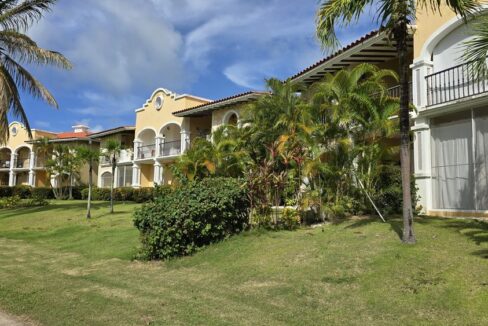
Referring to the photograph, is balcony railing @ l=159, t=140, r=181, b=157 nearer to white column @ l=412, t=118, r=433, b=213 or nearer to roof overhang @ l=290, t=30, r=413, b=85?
roof overhang @ l=290, t=30, r=413, b=85

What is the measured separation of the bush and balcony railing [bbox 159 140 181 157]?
2315cm

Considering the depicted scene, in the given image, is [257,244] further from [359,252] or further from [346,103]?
[346,103]

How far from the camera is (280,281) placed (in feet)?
27.5

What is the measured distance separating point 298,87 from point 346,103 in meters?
3.65

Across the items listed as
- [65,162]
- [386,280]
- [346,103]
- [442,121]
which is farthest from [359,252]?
[65,162]

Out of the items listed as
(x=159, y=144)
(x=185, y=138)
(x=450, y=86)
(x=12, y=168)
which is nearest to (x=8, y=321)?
(x=450, y=86)

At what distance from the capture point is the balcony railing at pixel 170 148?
3584 centimetres

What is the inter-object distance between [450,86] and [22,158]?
52.2 metres

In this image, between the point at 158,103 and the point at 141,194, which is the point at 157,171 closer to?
the point at 141,194

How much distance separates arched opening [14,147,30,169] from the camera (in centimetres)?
5438

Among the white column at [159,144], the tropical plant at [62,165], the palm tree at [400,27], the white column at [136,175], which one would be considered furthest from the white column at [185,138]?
Answer: the palm tree at [400,27]

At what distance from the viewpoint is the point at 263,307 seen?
700 centimetres

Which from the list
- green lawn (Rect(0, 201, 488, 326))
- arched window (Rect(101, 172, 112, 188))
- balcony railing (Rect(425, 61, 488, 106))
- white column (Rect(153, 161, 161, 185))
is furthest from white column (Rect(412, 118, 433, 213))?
arched window (Rect(101, 172, 112, 188))

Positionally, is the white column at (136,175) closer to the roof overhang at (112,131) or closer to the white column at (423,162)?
the roof overhang at (112,131)
